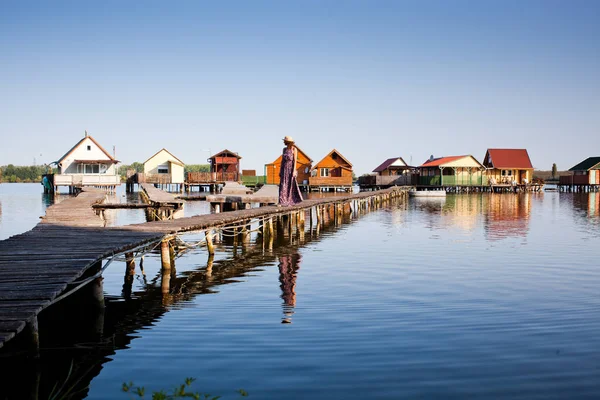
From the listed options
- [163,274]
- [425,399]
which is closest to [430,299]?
[425,399]

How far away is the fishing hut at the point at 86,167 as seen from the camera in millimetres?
57688

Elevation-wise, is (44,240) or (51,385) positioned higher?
(44,240)

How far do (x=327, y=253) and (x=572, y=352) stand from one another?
425 inches

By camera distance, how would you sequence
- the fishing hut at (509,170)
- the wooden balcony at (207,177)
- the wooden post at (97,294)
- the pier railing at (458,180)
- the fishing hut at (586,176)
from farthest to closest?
the fishing hut at (586,176)
the fishing hut at (509,170)
the pier railing at (458,180)
the wooden balcony at (207,177)
the wooden post at (97,294)

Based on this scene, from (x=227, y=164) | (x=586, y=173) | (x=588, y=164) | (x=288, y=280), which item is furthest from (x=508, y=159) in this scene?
(x=288, y=280)

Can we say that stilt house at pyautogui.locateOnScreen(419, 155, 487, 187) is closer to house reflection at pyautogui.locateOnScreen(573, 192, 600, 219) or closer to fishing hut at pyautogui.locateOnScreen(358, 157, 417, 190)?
fishing hut at pyautogui.locateOnScreen(358, 157, 417, 190)

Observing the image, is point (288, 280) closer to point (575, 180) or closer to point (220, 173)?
point (220, 173)

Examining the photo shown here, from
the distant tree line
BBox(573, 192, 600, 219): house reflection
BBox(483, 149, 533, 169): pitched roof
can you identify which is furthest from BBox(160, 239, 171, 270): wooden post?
the distant tree line

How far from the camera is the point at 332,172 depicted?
71.7 meters

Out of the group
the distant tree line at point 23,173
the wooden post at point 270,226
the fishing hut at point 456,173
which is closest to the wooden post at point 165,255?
the wooden post at point 270,226

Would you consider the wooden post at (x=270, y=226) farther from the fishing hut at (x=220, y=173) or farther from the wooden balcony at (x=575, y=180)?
the wooden balcony at (x=575, y=180)

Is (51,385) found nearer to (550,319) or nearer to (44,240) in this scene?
(44,240)

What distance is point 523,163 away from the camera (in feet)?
242

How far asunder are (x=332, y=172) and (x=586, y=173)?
3502cm
